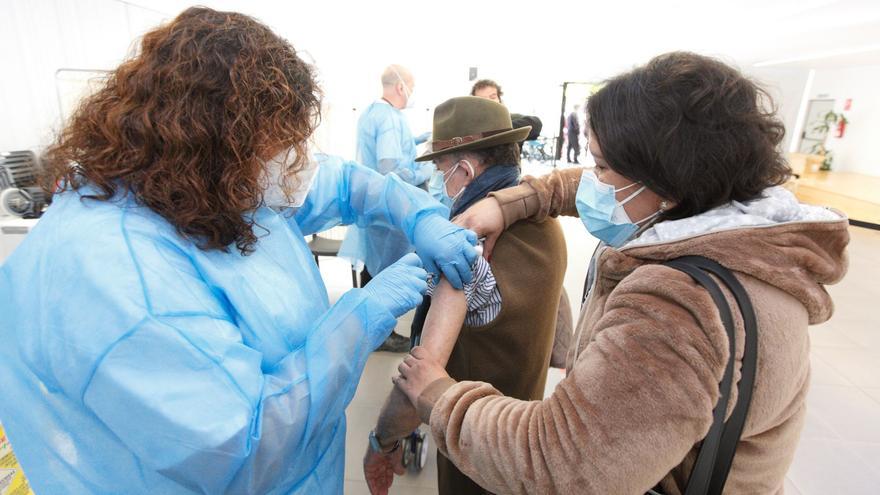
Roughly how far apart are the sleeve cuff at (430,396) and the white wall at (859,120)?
10.5 m

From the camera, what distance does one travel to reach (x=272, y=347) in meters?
0.77

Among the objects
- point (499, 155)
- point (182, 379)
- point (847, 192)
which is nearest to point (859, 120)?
point (847, 192)

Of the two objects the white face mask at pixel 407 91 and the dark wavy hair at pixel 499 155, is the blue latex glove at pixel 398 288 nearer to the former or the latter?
the dark wavy hair at pixel 499 155

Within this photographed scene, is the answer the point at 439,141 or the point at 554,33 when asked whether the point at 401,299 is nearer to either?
the point at 439,141

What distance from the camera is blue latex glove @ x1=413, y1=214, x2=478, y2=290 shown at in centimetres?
111

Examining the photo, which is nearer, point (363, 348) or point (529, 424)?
point (529, 424)

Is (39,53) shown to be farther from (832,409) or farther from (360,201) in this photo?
(832,409)

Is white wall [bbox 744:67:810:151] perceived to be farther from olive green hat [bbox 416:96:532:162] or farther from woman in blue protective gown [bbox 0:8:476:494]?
woman in blue protective gown [bbox 0:8:476:494]

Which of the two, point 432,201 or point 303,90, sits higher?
point 303,90

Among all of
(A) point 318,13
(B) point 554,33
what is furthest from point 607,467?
(B) point 554,33

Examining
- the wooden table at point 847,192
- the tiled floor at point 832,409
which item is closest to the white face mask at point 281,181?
the tiled floor at point 832,409

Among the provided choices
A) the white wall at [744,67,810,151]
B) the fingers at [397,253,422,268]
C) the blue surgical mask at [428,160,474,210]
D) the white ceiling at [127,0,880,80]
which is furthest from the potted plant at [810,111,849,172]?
the fingers at [397,253,422,268]

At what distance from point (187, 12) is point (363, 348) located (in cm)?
67

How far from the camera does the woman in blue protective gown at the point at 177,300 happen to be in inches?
23.4
